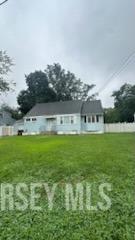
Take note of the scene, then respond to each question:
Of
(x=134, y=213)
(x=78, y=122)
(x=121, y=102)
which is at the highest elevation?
(x=121, y=102)

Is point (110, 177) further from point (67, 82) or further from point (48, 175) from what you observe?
point (67, 82)

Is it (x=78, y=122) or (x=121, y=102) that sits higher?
(x=121, y=102)

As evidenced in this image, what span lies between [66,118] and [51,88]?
46.9ft

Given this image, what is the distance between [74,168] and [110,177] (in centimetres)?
123

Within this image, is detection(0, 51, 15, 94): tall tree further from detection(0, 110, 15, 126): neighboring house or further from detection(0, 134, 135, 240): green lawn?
detection(0, 110, 15, 126): neighboring house

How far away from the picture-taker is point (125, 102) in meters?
36.3

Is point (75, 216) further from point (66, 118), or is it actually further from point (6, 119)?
point (6, 119)

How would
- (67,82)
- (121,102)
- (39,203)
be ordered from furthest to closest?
(67,82)
(121,102)
(39,203)

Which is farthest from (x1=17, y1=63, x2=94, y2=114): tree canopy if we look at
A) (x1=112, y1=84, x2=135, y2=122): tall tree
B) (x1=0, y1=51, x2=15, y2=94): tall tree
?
(x1=0, y1=51, x2=15, y2=94): tall tree

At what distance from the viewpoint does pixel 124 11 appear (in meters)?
4.53

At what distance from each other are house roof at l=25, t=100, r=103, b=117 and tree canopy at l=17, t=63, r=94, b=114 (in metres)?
8.25

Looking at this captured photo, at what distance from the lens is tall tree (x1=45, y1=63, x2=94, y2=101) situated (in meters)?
47.0

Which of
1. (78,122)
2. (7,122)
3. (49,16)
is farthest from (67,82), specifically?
(49,16)

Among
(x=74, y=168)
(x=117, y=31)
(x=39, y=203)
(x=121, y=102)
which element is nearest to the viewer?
(x=39, y=203)
